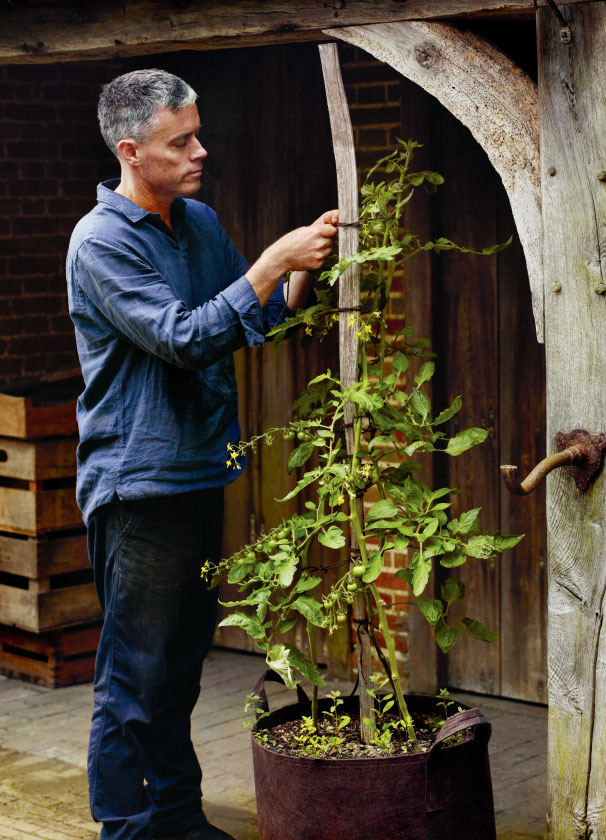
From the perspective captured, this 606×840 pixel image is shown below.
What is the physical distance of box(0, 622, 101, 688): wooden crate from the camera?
19.8 feet

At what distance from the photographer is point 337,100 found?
139 inches

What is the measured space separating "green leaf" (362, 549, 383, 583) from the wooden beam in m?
1.40

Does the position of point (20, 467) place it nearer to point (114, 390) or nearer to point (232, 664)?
point (232, 664)

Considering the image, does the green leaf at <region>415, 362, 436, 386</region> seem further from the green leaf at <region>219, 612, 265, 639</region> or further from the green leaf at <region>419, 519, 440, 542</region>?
the green leaf at <region>219, 612, 265, 639</region>

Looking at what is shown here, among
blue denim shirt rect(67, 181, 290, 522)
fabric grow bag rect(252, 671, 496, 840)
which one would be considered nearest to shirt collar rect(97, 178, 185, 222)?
blue denim shirt rect(67, 181, 290, 522)

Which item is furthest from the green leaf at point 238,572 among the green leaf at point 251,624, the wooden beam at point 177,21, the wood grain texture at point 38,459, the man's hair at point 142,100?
the wood grain texture at point 38,459

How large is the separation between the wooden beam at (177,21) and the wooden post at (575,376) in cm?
21

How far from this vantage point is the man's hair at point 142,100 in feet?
12.3

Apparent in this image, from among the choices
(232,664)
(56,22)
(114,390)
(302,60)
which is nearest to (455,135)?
(302,60)

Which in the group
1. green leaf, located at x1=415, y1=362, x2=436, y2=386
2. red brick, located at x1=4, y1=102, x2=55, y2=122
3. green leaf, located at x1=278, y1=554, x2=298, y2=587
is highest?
red brick, located at x1=4, y1=102, x2=55, y2=122

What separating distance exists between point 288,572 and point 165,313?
788 mm

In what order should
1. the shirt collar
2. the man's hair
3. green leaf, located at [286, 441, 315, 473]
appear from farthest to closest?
the shirt collar < the man's hair < green leaf, located at [286, 441, 315, 473]

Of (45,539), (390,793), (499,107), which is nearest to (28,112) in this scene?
(45,539)

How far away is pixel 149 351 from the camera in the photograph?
3.67 m
